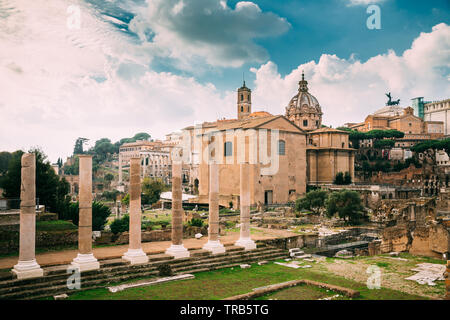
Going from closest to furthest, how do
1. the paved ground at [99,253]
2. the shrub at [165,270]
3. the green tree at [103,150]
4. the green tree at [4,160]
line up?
the paved ground at [99,253]
the shrub at [165,270]
the green tree at [4,160]
the green tree at [103,150]

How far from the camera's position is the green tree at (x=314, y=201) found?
29461mm

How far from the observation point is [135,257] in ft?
38.1

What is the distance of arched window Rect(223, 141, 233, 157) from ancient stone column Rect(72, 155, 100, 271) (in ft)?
91.4

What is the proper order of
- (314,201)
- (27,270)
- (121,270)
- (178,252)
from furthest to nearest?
(314,201)
(178,252)
(121,270)
(27,270)

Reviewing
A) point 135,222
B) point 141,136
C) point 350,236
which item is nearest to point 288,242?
point 350,236

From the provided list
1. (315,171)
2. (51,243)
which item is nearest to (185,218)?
(51,243)

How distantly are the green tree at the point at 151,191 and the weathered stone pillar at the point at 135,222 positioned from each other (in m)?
28.5

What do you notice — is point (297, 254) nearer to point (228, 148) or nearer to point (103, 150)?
point (228, 148)

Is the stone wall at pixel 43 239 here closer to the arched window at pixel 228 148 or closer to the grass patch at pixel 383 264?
the grass patch at pixel 383 264

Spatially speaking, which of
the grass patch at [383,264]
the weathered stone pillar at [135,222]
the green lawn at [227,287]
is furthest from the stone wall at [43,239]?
the grass patch at [383,264]

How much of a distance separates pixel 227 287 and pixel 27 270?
538 cm
